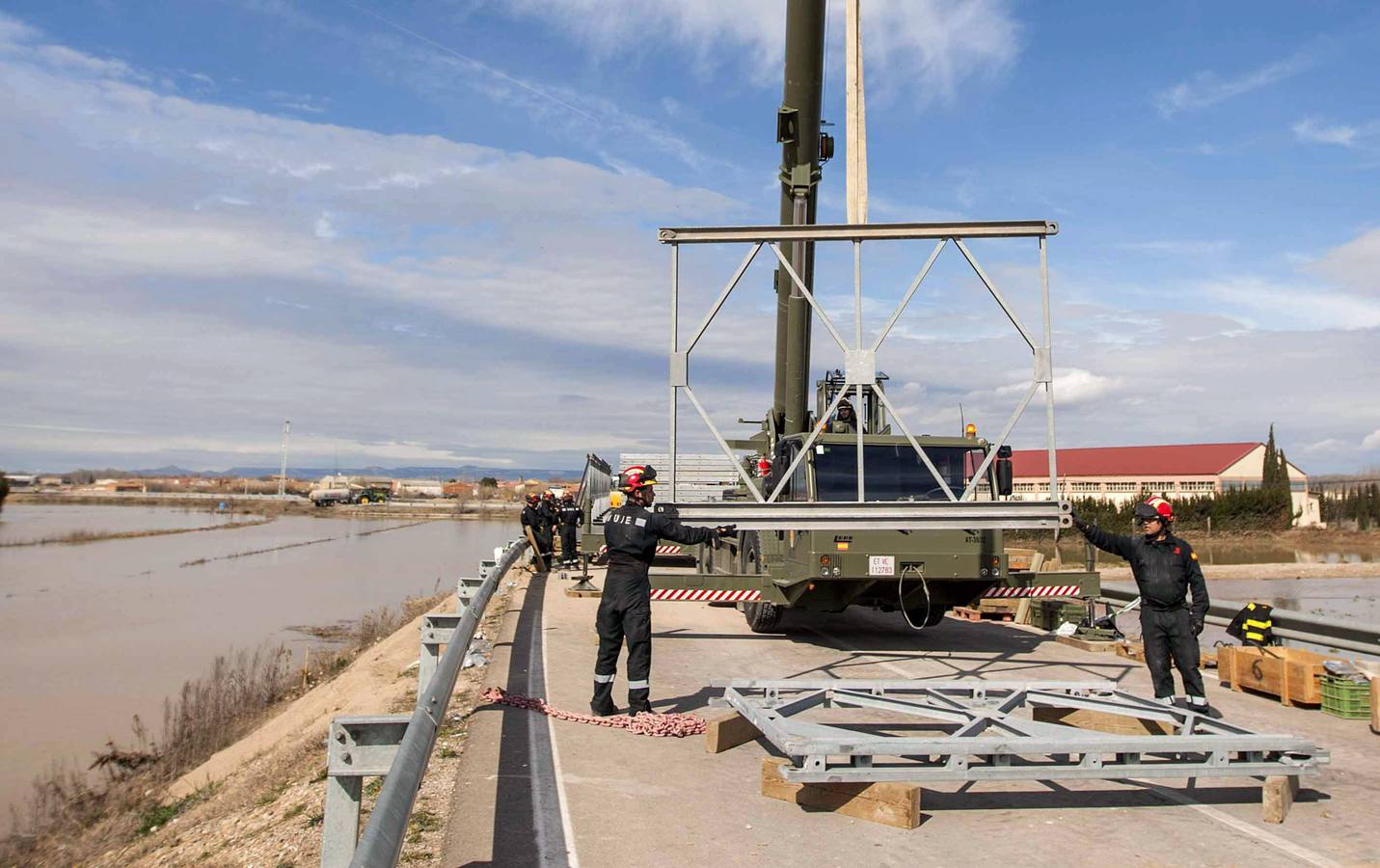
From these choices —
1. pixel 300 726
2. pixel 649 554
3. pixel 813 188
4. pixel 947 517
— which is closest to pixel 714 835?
pixel 649 554

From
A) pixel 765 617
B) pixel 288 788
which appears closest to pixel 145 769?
pixel 288 788

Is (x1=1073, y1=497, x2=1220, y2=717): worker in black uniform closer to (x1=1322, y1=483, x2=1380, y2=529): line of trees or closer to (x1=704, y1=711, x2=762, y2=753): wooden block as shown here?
(x1=704, y1=711, x2=762, y2=753): wooden block

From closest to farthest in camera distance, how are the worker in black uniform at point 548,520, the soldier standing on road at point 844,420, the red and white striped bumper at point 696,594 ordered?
the red and white striped bumper at point 696,594 → the soldier standing on road at point 844,420 → the worker in black uniform at point 548,520

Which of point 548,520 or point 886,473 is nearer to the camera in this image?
point 886,473

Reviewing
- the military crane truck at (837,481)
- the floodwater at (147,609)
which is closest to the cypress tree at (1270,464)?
the floodwater at (147,609)

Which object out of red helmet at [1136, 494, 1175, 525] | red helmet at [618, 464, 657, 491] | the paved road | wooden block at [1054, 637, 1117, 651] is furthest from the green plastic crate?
red helmet at [618, 464, 657, 491]

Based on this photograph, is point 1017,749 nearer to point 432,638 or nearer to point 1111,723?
point 1111,723

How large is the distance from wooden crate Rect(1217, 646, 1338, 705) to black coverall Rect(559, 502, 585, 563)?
16.5 m

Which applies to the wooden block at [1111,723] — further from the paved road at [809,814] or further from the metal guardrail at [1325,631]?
the metal guardrail at [1325,631]

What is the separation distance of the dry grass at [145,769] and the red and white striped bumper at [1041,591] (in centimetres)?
835

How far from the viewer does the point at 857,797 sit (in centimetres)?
551

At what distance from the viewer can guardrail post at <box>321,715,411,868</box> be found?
145 inches

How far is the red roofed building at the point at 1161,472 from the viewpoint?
6831 cm

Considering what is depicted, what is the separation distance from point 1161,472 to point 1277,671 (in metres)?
68.2
